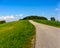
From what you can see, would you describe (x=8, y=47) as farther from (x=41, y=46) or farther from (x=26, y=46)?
(x=41, y=46)

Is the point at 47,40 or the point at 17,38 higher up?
the point at 17,38

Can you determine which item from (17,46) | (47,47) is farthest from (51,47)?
(17,46)

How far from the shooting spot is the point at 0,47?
512 inches

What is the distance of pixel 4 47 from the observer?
12930 mm

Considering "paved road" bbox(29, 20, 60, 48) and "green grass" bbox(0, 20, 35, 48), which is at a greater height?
"green grass" bbox(0, 20, 35, 48)

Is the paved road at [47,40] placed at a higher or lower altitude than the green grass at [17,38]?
lower

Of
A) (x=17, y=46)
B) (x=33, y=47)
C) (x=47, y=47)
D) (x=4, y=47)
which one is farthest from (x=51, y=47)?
(x=4, y=47)

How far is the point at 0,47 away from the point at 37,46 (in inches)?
91.6

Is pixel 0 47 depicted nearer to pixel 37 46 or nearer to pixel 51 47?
pixel 37 46

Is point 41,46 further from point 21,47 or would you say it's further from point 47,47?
point 21,47

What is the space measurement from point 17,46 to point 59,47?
259cm

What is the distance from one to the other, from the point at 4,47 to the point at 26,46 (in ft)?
4.56

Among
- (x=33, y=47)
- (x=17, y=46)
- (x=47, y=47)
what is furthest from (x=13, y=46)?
(x=47, y=47)

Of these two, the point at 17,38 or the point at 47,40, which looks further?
the point at 17,38
